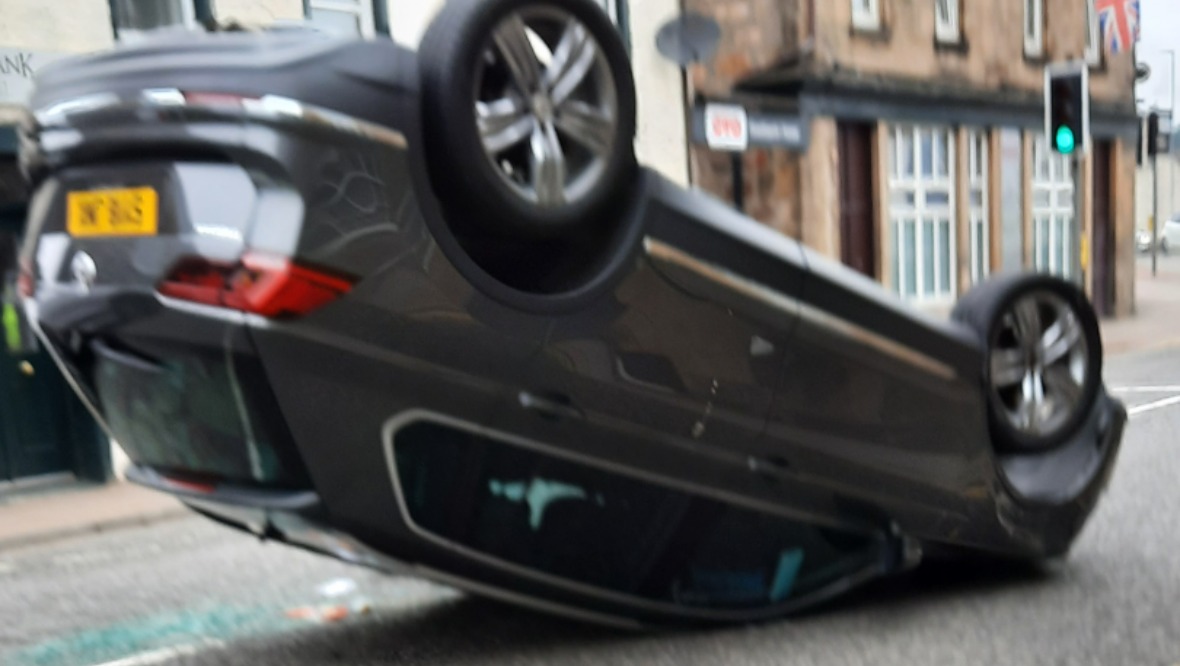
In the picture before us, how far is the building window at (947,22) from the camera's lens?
18438 mm

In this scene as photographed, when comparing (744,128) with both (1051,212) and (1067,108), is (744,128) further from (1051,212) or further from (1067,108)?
(1051,212)

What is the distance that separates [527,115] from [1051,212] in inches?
806

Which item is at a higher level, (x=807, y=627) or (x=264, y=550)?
(x=807, y=627)

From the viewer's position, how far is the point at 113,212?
2.89m

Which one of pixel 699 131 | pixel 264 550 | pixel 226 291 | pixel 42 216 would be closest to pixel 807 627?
pixel 226 291

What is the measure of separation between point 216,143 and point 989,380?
10.0 ft

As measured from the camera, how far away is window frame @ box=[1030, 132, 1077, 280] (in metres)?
20.7

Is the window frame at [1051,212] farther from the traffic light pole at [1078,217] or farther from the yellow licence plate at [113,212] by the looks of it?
the yellow licence plate at [113,212]

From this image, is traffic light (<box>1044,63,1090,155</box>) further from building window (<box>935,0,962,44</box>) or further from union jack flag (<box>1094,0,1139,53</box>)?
union jack flag (<box>1094,0,1139,53</box>)

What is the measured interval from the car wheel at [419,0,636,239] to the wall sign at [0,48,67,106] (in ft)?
25.0

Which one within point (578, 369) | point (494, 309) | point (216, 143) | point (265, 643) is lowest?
point (265, 643)

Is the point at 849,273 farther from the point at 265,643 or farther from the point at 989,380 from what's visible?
the point at 265,643

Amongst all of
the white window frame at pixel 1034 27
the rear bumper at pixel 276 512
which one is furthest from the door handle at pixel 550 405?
the white window frame at pixel 1034 27

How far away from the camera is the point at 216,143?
8.91 feet
